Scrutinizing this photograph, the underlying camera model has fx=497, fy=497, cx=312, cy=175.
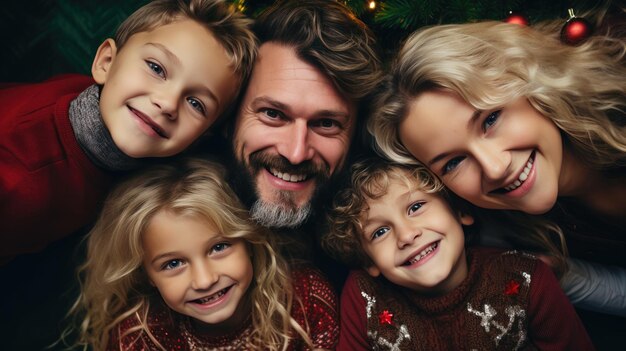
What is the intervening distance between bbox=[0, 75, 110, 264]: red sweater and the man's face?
1.67ft

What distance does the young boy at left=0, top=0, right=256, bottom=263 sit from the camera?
143 cm

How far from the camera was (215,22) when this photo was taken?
4.99 feet

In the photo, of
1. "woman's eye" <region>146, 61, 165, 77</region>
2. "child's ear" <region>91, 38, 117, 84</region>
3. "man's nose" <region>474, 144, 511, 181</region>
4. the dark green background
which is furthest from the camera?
the dark green background

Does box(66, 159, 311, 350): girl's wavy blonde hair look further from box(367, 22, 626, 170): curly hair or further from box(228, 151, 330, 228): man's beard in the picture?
box(367, 22, 626, 170): curly hair

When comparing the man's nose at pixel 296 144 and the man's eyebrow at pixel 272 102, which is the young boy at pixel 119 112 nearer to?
the man's eyebrow at pixel 272 102

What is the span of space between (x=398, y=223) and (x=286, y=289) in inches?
17.8

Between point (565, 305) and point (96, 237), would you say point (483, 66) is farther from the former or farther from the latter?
point (96, 237)

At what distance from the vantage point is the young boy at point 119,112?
1431 millimetres

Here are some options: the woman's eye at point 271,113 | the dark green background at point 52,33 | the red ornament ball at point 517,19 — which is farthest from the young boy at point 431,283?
the dark green background at point 52,33

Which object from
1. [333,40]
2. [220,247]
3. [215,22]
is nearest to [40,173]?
[220,247]

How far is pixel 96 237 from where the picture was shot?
1.67 m

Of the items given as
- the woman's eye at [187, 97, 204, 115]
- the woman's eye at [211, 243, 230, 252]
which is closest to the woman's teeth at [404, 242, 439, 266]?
the woman's eye at [211, 243, 230, 252]

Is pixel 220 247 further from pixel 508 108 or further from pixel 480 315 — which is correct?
pixel 508 108

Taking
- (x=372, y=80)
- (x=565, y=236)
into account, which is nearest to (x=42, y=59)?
(x=372, y=80)
